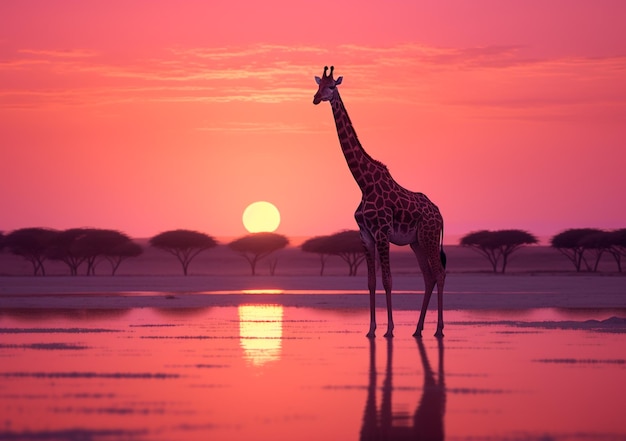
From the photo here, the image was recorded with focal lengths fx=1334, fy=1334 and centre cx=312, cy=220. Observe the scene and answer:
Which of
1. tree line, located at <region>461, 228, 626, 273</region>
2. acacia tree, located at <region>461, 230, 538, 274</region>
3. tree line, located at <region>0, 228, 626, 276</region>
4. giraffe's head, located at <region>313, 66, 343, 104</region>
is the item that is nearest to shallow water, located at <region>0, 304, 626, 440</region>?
giraffe's head, located at <region>313, 66, 343, 104</region>

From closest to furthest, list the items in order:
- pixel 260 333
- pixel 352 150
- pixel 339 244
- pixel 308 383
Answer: pixel 308 383, pixel 260 333, pixel 352 150, pixel 339 244

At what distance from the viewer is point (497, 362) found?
18562 millimetres

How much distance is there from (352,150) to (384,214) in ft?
5.76

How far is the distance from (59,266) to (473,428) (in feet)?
603

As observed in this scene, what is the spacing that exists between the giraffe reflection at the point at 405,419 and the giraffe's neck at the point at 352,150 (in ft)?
31.1

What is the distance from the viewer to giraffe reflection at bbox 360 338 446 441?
38.4ft

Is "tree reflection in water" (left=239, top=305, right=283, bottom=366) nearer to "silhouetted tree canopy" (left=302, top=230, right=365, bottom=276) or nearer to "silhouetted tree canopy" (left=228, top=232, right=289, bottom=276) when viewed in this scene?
"silhouetted tree canopy" (left=302, top=230, right=365, bottom=276)

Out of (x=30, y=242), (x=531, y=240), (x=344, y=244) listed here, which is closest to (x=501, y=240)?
(x=531, y=240)

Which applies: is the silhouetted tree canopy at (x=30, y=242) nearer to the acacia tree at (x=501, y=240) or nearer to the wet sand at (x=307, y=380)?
the acacia tree at (x=501, y=240)

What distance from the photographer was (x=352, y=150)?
26.2 m

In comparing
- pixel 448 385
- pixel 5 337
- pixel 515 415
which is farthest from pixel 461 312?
pixel 515 415

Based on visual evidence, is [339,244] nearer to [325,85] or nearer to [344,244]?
[344,244]

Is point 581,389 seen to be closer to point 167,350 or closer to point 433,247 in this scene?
point 167,350

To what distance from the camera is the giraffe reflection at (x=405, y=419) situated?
11719mm
